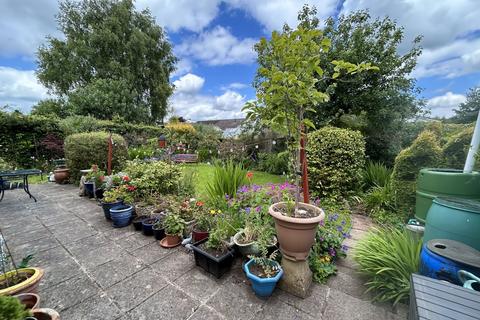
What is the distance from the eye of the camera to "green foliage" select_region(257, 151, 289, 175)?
6.95 m

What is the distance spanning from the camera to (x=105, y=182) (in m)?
3.97

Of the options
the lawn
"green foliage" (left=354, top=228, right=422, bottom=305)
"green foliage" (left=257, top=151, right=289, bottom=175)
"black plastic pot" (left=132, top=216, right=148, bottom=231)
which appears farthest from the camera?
"green foliage" (left=257, top=151, right=289, bottom=175)

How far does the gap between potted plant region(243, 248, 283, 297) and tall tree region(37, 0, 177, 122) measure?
14.9 m

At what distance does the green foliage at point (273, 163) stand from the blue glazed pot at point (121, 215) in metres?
4.98

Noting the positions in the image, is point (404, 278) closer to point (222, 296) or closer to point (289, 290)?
point (289, 290)

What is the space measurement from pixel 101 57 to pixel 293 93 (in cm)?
1761

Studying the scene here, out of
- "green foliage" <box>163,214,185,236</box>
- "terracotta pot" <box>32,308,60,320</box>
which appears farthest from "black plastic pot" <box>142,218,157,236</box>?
"terracotta pot" <box>32,308,60,320</box>

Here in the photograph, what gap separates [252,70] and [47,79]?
617 inches

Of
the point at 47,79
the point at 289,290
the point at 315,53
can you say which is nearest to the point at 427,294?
the point at 289,290

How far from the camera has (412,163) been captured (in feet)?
10.4

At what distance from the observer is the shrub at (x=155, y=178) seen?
3.46m

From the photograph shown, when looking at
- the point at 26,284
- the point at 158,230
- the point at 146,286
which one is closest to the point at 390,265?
the point at 146,286

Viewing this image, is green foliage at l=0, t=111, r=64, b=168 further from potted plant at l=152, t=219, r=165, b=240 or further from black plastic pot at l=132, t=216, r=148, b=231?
potted plant at l=152, t=219, r=165, b=240

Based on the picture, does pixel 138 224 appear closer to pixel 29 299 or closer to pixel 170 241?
pixel 170 241
